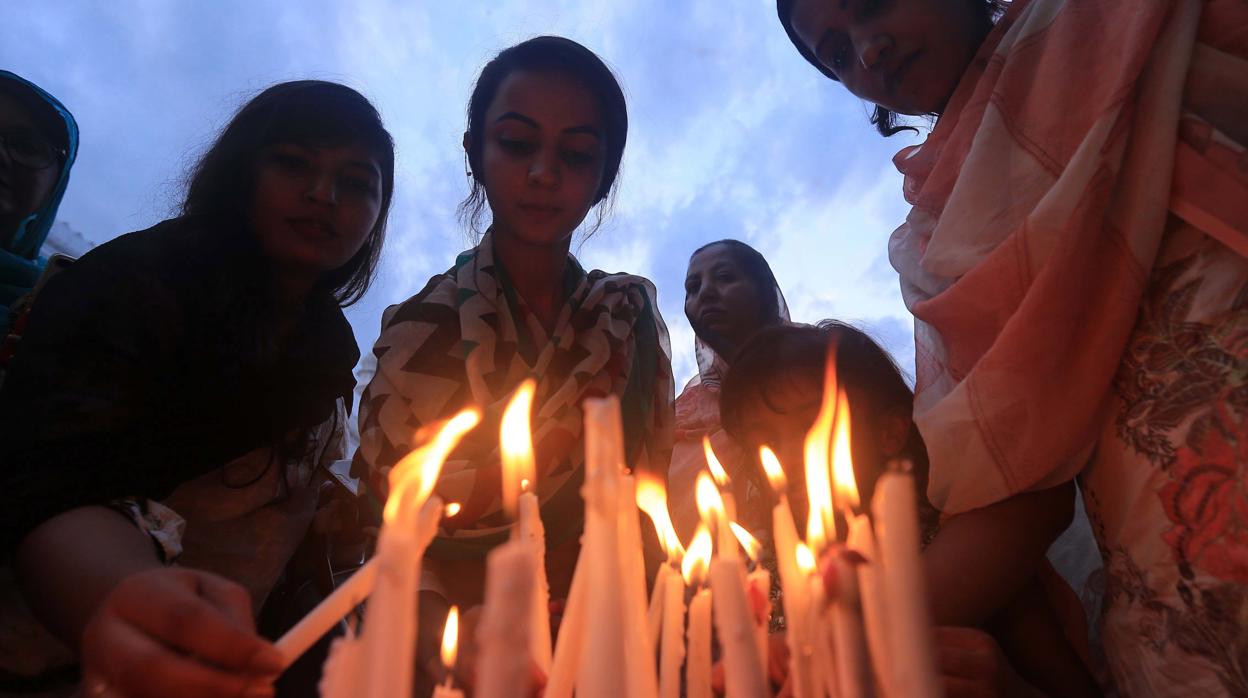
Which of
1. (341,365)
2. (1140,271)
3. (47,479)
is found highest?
(341,365)

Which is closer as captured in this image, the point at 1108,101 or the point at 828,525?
the point at 828,525

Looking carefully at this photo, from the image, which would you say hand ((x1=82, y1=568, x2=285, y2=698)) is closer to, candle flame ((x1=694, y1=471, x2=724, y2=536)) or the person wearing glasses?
candle flame ((x1=694, y1=471, x2=724, y2=536))

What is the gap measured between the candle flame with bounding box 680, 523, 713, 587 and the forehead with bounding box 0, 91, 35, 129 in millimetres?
2311

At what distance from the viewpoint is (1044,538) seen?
3.67 ft

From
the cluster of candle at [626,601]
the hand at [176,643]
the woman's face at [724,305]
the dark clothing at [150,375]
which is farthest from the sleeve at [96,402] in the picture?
the woman's face at [724,305]

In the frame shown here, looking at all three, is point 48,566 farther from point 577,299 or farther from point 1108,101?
point 1108,101

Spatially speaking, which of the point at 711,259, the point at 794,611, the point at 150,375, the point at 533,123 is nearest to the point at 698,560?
the point at 794,611

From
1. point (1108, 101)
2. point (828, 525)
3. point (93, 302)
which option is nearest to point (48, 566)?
point (93, 302)

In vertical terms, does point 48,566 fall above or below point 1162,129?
below

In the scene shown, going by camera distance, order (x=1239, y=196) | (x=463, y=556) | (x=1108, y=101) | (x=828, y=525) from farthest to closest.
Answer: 1. (x=463, y=556)
2. (x=1108, y=101)
3. (x=1239, y=196)
4. (x=828, y=525)

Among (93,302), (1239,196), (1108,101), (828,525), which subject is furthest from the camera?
(93,302)

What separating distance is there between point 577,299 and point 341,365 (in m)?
0.61

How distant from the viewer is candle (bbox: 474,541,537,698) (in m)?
0.30

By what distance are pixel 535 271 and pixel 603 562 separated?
148 centimetres
